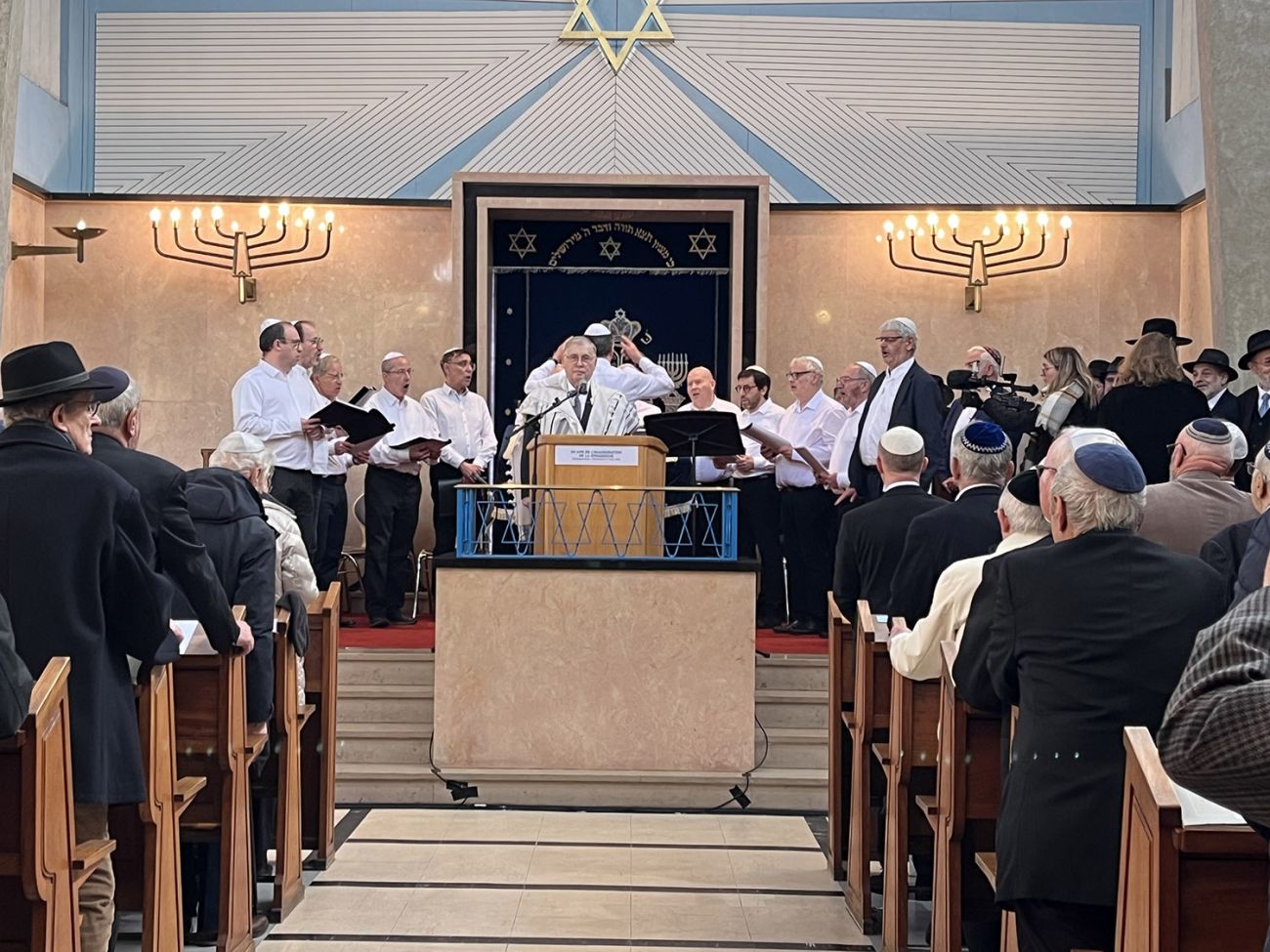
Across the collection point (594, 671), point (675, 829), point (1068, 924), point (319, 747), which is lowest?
point (675, 829)

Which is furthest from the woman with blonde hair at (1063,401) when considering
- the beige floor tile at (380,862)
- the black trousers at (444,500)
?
the black trousers at (444,500)

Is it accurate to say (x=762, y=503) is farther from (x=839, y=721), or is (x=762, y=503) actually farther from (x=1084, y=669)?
(x=1084, y=669)

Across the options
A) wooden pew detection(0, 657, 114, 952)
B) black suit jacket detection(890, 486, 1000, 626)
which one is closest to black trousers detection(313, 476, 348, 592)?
black suit jacket detection(890, 486, 1000, 626)

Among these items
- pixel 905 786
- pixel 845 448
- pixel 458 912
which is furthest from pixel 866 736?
pixel 845 448

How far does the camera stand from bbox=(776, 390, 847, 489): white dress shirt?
9.40m

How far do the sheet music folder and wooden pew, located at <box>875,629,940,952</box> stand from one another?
296cm

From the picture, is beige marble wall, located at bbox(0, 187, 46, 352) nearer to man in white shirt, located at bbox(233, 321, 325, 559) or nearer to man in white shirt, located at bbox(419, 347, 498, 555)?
man in white shirt, located at bbox(233, 321, 325, 559)

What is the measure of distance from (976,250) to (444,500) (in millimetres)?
4210

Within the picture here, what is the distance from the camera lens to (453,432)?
1026 centimetres

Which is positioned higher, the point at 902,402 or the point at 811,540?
the point at 902,402

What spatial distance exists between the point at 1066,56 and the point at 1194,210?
5.04 ft

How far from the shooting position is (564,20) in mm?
12234

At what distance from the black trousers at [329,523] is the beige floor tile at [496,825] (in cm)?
220

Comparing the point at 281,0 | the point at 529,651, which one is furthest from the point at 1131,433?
the point at 281,0
